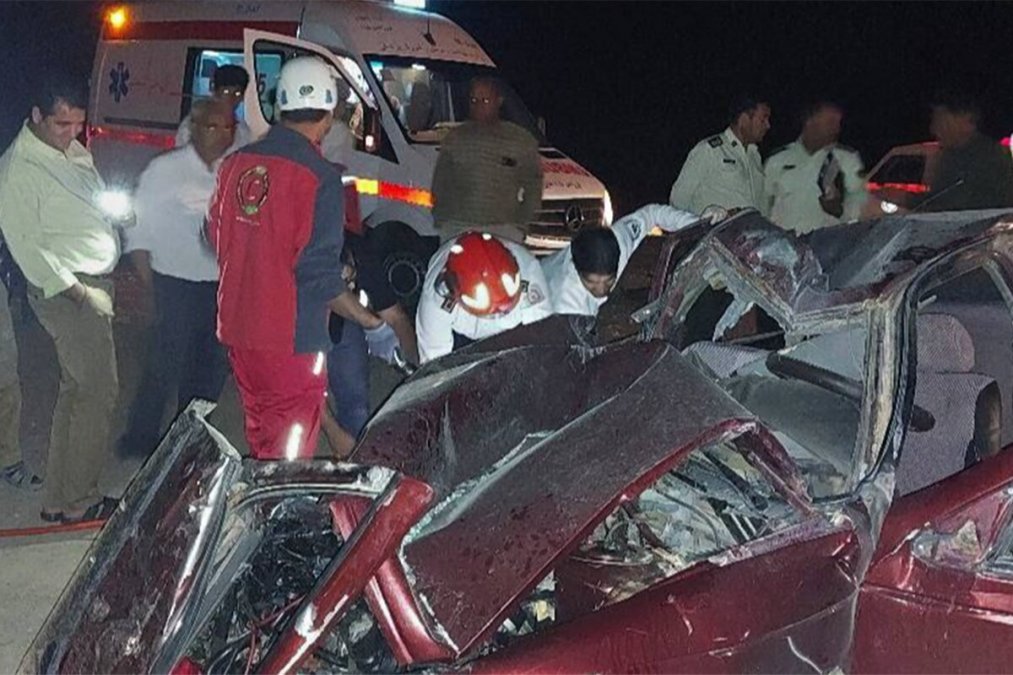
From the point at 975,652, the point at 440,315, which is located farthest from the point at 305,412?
the point at 975,652

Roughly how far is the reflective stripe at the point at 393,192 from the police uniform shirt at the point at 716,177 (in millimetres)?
2333

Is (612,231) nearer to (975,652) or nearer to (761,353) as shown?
(761,353)

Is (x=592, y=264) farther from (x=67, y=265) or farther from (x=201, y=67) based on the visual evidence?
(x=201, y=67)

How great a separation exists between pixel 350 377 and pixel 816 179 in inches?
133

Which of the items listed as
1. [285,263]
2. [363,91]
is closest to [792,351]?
[285,263]

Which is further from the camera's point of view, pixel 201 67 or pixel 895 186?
pixel 895 186

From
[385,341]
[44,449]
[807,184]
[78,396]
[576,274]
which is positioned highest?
[807,184]

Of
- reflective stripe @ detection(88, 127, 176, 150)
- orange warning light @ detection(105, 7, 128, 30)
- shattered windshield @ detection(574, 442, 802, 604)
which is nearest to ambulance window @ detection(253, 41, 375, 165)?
reflective stripe @ detection(88, 127, 176, 150)

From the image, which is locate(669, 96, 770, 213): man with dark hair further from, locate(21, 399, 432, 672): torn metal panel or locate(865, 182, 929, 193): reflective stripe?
locate(21, 399, 432, 672): torn metal panel

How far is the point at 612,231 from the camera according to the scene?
4.91 meters

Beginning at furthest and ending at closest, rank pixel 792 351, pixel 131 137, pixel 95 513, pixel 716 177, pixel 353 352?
pixel 131 137 → pixel 716 177 → pixel 353 352 → pixel 95 513 → pixel 792 351

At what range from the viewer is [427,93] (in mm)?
9773

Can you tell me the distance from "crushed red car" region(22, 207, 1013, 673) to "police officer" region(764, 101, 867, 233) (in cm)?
399

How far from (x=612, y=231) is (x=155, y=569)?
8.52 ft
